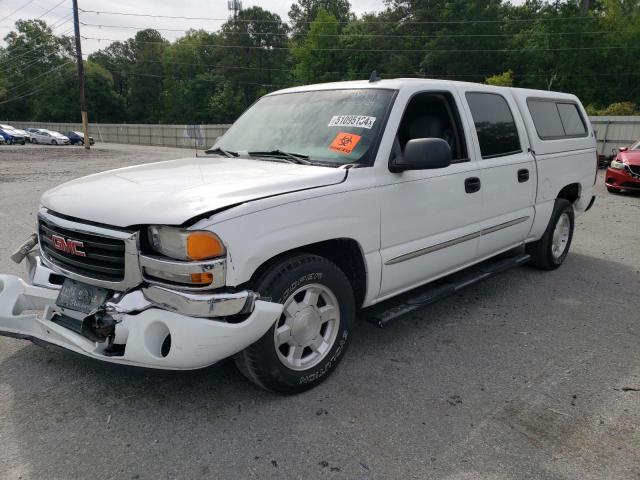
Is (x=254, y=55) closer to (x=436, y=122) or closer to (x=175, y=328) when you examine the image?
(x=436, y=122)

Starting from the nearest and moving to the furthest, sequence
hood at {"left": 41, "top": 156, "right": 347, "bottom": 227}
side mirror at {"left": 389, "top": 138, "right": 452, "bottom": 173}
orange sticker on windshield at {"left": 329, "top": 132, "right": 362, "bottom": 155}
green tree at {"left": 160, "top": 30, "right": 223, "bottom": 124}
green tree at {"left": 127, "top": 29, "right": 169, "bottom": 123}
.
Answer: hood at {"left": 41, "top": 156, "right": 347, "bottom": 227} → side mirror at {"left": 389, "top": 138, "right": 452, "bottom": 173} → orange sticker on windshield at {"left": 329, "top": 132, "right": 362, "bottom": 155} → green tree at {"left": 160, "top": 30, "right": 223, "bottom": 124} → green tree at {"left": 127, "top": 29, "right": 169, "bottom": 123}

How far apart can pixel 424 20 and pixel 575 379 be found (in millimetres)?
59567

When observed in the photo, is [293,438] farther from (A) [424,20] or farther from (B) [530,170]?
(A) [424,20]

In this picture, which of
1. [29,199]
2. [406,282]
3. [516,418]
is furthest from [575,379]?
[29,199]

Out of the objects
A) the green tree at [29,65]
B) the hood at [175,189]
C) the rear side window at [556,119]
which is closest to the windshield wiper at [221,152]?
the hood at [175,189]

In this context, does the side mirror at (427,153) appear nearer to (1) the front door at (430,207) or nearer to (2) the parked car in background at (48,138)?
(1) the front door at (430,207)

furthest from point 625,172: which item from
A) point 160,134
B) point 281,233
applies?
point 160,134

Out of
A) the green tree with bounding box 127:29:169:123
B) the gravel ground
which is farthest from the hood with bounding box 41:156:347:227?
the green tree with bounding box 127:29:169:123

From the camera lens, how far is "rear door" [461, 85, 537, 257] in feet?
13.8

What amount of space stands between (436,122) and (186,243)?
8.16 ft

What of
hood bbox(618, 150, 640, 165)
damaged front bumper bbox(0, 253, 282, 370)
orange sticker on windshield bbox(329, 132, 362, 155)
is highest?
orange sticker on windshield bbox(329, 132, 362, 155)

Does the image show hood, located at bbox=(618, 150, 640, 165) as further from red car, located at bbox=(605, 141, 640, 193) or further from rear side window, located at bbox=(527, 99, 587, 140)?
rear side window, located at bbox=(527, 99, 587, 140)

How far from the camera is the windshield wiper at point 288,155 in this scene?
3.36 m

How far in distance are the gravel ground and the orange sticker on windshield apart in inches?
57.3
